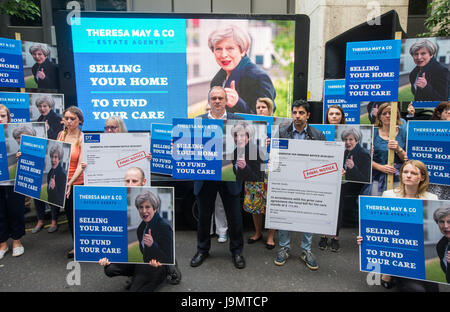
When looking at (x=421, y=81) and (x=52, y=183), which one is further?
(x=421, y=81)

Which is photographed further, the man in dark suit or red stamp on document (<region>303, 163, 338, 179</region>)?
the man in dark suit

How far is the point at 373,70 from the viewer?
11.0ft

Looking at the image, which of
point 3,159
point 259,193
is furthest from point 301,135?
point 3,159

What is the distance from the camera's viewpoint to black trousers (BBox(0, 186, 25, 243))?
382 cm

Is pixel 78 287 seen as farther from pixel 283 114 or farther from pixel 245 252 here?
pixel 283 114

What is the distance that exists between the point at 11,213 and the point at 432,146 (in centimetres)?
506

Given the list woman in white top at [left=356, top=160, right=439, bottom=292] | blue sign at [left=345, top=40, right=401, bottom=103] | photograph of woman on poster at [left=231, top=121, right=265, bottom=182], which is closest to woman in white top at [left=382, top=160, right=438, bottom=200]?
woman in white top at [left=356, top=160, right=439, bottom=292]

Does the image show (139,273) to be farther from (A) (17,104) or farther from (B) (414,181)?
(A) (17,104)

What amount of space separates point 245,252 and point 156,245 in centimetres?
156

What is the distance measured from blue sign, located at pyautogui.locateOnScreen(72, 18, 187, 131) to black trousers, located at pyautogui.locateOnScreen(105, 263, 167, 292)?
191cm

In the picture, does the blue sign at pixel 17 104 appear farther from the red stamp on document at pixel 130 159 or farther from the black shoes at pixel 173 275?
the black shoes at pixel 173 275

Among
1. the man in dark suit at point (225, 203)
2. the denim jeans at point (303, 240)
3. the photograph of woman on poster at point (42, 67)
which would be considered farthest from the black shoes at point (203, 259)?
the photograph of woman on poster at point (42, 67)

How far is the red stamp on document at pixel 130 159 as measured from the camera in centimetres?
365

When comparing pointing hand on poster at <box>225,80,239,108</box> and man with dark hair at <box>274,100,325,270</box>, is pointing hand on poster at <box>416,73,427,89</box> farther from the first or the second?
pointing hand on poster at <box>225,80,239,108</box>
